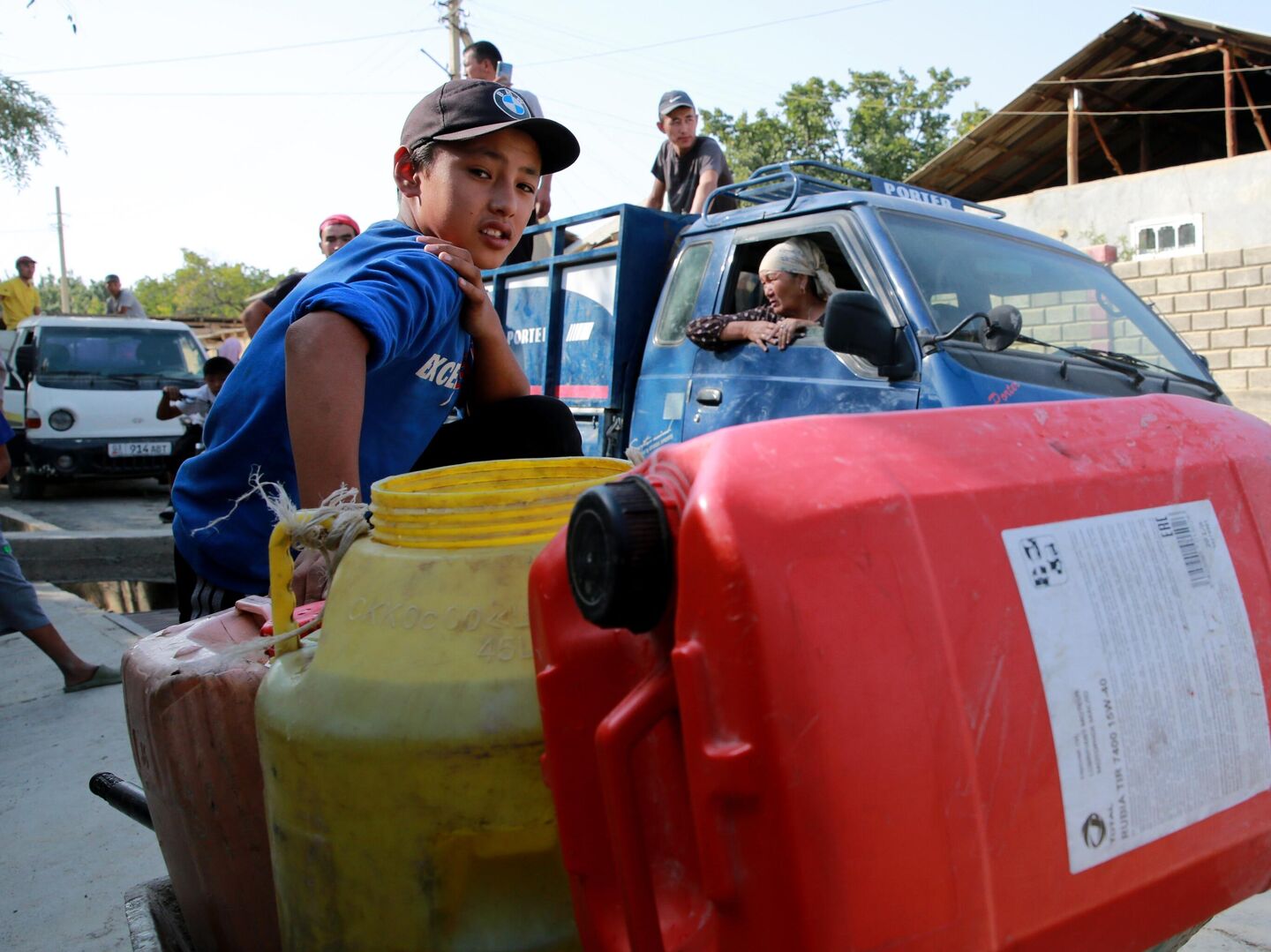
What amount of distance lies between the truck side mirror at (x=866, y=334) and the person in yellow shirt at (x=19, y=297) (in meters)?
14.5

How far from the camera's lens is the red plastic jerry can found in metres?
0.74

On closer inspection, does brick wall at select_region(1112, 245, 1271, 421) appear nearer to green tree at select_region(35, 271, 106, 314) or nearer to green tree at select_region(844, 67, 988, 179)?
green tree at select_region(844, 67, 988, 179)

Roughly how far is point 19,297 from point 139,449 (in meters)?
5.87

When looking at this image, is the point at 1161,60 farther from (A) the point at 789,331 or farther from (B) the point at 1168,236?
(A) the point at 789,331

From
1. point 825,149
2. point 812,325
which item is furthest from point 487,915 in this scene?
point 825,149

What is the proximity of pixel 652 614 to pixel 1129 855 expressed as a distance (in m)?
0.46

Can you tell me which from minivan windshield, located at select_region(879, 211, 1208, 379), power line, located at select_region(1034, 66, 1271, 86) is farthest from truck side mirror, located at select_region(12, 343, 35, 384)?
power line, located at select_region(1034, 66, 1271, 86)

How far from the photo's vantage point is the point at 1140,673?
86cm

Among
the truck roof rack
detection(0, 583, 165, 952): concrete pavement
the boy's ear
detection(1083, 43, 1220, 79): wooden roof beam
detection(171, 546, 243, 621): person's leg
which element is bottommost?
detection(0, 583, 165, 952): concrete pavement

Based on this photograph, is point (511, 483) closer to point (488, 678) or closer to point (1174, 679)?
point (488, 678)

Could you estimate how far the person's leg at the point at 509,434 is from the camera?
6.89 feet

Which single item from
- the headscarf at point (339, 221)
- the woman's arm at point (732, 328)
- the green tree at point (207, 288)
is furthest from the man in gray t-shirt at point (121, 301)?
the green tree at point (207, 288)

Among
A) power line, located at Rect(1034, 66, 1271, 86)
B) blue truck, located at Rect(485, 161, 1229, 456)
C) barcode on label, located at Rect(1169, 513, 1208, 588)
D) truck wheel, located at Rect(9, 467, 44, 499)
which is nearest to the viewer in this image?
barcode on label, located at Rect(1169, 513, 1208, 588)

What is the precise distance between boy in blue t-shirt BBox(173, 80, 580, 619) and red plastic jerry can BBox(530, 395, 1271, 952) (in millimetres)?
926
